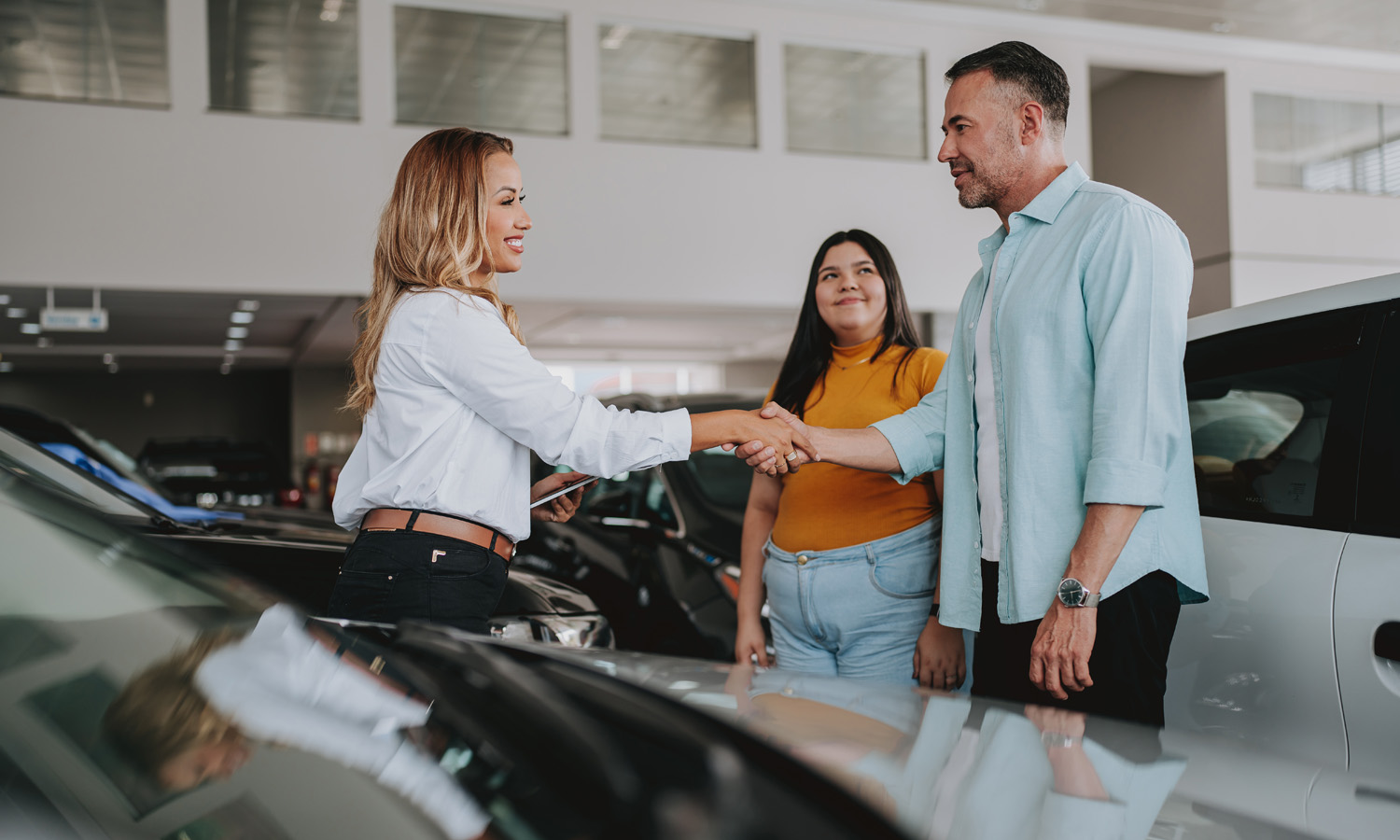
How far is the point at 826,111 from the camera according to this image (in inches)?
447

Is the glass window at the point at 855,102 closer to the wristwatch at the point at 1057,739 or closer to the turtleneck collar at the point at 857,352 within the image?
the turtleneck collar at the point at 857,352

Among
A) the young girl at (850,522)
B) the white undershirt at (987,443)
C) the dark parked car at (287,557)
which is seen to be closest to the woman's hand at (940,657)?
the young girl at (850,522)

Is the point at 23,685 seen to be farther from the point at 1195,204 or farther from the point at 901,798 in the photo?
the point at 1195,204

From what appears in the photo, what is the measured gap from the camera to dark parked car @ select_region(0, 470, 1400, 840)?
846 mm

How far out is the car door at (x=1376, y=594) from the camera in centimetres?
151

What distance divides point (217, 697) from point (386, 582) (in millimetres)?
729

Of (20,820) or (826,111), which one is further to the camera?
(826,111)

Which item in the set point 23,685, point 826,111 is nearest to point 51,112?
point 826,111

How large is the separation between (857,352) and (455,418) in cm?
106

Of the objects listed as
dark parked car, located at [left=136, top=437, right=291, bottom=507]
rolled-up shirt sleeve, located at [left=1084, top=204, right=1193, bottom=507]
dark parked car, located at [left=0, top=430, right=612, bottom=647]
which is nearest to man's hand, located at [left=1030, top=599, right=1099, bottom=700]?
rolled-up shirt sleeve, located at [left=1084, top=204, right=1193, bottom=507]

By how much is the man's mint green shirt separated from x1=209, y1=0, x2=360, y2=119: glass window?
9.31 meters

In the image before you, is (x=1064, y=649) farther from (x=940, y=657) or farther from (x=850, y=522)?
(x=850, y=522)

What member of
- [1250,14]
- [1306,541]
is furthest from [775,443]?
[1250,14]

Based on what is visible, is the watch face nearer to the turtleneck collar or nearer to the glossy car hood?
the glossy car hood
